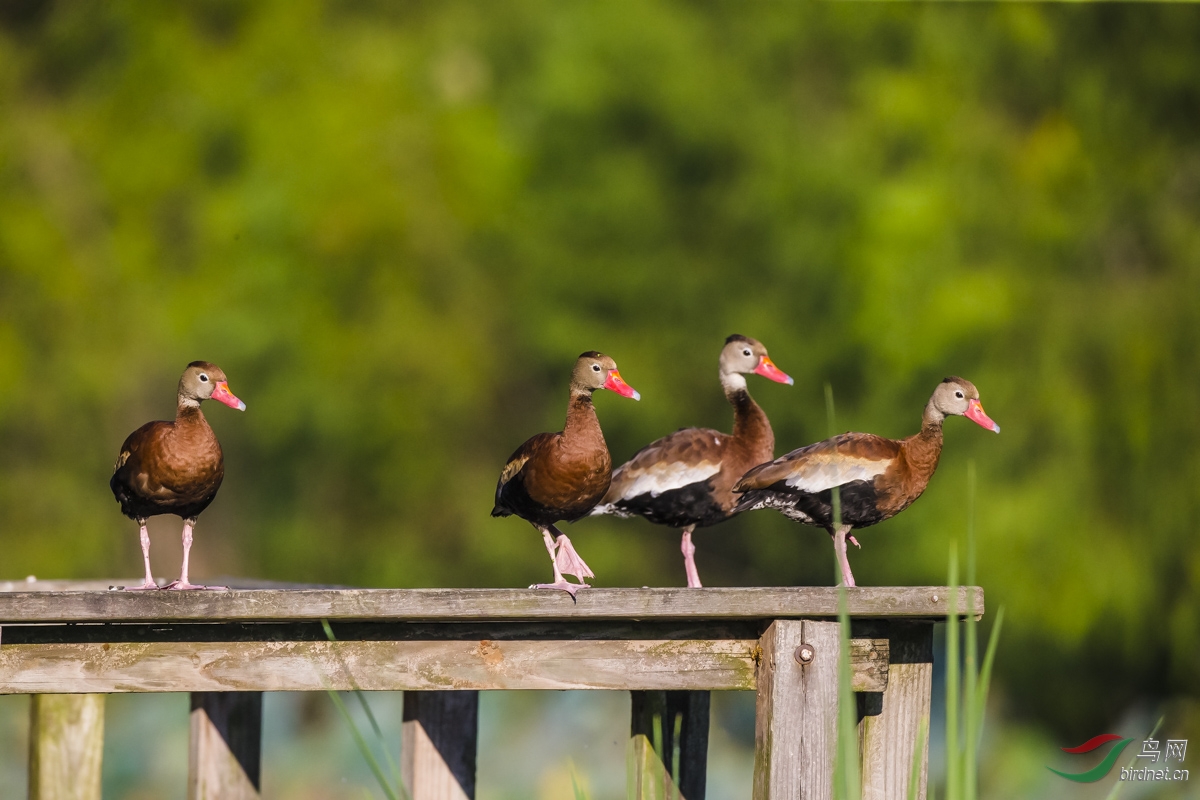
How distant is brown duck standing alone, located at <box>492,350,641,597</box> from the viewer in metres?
4.41

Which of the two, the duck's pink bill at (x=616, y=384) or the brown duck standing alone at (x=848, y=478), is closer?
the brown duck standing alone at (x=848, y=478)

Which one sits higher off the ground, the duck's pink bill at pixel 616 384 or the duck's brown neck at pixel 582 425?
the duck's pink bill at pixel 616 384

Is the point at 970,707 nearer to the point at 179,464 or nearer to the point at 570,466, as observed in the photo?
the point at 570,466

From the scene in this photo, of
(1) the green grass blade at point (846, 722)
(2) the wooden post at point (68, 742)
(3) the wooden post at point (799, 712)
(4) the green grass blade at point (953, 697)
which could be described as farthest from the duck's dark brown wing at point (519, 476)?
(2) the wooden post at point (68, 742)

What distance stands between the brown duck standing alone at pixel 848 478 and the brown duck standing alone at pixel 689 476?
34 centimetres

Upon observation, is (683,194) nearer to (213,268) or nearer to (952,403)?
(213,268)

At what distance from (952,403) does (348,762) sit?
23.8 ft

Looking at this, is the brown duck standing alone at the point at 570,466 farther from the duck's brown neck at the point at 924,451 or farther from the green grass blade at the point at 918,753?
the green grass blade at the point at 918,753

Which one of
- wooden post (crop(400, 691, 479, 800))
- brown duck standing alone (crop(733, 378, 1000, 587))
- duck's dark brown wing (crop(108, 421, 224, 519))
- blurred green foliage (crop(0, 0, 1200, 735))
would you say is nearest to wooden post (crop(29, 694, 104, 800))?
wooden post (crop(400, 691, 479, 800))

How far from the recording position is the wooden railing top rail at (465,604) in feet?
11.1

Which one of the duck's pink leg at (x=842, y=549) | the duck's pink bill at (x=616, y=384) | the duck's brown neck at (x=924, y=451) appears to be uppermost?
the duck's pink bill at (x=616, y=384)

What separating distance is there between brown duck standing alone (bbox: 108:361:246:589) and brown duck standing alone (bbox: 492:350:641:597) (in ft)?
2.78

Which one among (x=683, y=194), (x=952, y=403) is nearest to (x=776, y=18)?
(x=683, y=194)

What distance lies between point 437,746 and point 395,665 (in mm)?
1121
